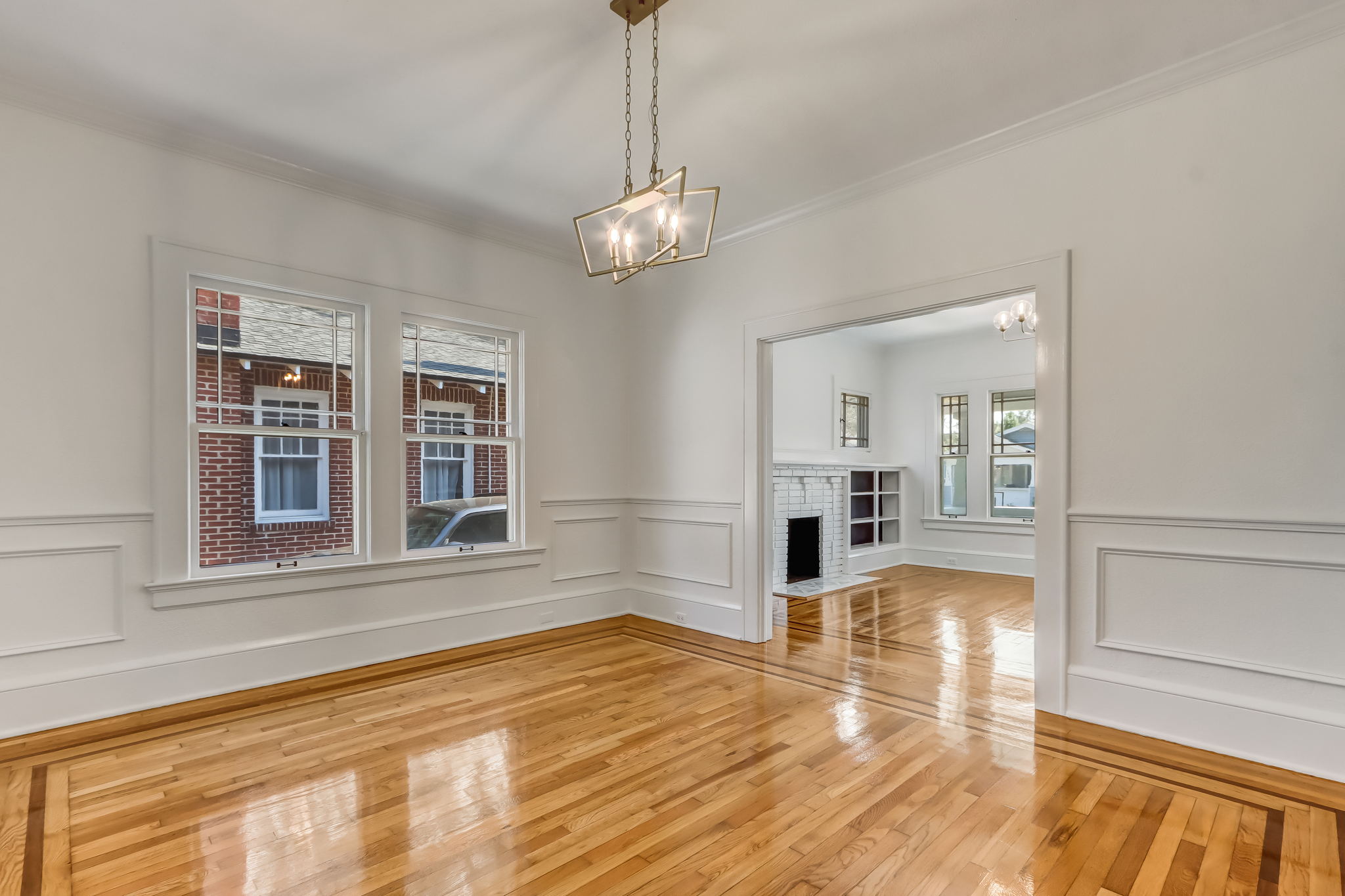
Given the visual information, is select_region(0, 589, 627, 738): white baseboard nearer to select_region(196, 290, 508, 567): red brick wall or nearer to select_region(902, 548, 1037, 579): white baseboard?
select_region(196, 290, 508, 567): red brick wall

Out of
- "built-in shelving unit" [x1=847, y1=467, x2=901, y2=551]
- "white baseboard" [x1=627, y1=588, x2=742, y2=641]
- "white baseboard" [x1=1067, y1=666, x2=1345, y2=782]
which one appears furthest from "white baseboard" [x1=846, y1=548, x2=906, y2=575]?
"white baseboard" [x1=1067, y1=666, x2=1345, y2=782]

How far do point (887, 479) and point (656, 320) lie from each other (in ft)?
15.6

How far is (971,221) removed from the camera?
3654mm

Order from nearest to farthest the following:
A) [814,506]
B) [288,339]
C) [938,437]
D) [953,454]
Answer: [288,339] < [814,506] < [953,454] < [938,437]

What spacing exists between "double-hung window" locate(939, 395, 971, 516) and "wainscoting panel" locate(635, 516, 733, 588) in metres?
4.71

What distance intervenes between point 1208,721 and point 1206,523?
86 centimetres

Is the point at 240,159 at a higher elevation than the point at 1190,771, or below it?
higher

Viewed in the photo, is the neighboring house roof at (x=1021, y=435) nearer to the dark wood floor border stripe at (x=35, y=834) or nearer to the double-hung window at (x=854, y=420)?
the double-hung window at (x=854, y=420)

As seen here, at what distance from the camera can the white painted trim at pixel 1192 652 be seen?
8.70 ft

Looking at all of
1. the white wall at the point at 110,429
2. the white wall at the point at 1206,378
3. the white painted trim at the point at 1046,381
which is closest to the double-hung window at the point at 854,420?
the white painted trim at the point at 1046,381

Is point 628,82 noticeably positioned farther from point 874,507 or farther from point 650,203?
point 874,507

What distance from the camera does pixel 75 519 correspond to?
10.5 ft

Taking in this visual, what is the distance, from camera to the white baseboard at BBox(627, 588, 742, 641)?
4.86 metres

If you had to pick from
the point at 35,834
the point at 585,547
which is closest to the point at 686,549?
the point at 585,547
